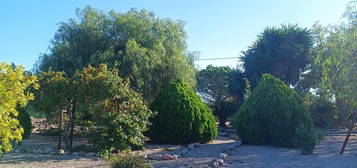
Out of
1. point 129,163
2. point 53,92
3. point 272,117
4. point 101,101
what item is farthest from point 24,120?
point 272,117

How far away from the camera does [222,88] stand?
31.9 meters

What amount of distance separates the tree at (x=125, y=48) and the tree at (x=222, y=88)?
8919 mm

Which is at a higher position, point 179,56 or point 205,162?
point 179,56

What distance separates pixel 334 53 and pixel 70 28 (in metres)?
11.1

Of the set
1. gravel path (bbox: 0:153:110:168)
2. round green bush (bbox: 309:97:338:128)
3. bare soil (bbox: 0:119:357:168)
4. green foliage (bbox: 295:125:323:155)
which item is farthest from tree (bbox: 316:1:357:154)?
round green bush (bbox: 309:97:338:128)

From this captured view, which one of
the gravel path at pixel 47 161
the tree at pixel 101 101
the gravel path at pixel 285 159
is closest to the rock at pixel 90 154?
the tree at pixel 101 101

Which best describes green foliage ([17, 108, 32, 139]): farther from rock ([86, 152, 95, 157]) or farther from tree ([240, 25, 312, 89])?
tree ([240, 25, 312, 89])

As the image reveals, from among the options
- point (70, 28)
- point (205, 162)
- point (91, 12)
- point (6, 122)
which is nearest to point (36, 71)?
point (70, 28)

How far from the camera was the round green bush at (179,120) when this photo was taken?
13.1m

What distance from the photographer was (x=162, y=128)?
1320 centimetres

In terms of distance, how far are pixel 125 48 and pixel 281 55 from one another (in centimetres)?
1245

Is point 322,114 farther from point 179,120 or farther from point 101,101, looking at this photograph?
point 101,101

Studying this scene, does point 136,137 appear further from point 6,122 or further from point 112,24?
point 112,24

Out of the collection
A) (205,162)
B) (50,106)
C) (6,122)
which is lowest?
(205,162)
